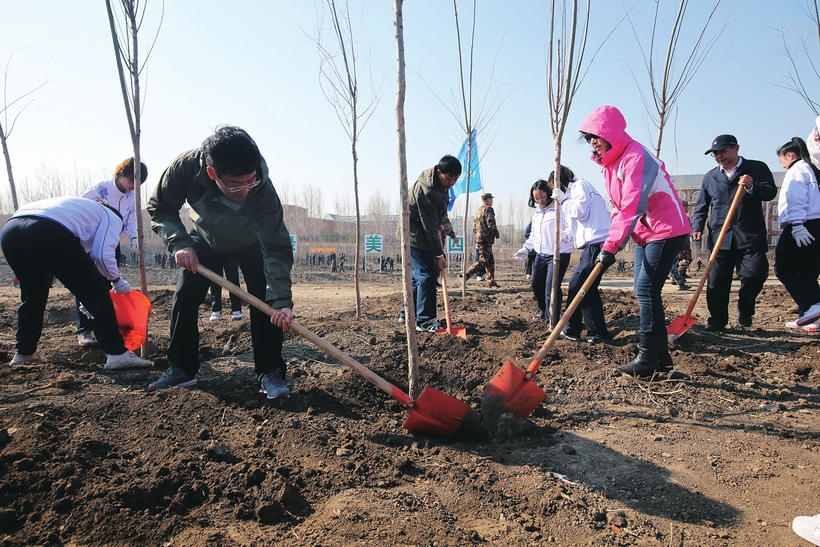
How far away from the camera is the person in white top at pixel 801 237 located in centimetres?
444

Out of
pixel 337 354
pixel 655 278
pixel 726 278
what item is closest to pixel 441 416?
pixel 337 354

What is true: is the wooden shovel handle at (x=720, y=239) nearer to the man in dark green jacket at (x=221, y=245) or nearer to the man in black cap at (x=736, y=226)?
the man in black cap at (x=736, y=226)

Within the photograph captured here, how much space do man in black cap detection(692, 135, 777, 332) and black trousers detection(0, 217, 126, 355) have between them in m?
4.85

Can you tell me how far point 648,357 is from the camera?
335 cm

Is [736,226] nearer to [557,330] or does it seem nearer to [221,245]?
[557,330]

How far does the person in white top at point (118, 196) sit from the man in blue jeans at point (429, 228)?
2482 mm

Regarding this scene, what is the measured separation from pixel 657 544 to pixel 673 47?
5.28 metres

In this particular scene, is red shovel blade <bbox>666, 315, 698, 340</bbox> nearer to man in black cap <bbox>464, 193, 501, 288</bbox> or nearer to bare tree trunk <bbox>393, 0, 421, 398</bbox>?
bare tree trunk <bbox>393, 0, 421, 398</bbox>

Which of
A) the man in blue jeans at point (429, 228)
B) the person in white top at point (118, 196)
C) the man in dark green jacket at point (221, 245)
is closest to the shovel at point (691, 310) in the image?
the man in blue jeans at point (429, 228)

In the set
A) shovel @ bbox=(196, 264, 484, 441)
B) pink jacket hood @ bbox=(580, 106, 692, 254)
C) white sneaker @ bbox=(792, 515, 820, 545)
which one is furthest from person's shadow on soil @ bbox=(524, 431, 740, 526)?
pink jacket hood @ bbox=(580, 106, 692, 254)

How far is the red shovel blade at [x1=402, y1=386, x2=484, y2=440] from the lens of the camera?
8.23 feet

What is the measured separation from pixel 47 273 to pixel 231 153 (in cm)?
225

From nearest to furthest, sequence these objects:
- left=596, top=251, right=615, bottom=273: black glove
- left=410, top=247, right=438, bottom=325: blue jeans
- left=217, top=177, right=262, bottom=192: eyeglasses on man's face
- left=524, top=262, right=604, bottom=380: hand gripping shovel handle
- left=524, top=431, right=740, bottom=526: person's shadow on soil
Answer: left=524, top=431, right=740, bottom=526: person's shadow on soil → left=217, top=177, right=262, bottom=192: eyeglasses on man's face → left=524, top=262, right=604, bottom=380: hand gripping shovel handle → left=596, top=251, right=615, bottom=273: black glove → left=410, top=247, right=438, bottom=325: blue jeans

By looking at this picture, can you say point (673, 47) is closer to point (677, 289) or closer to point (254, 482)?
point (677, 289)
